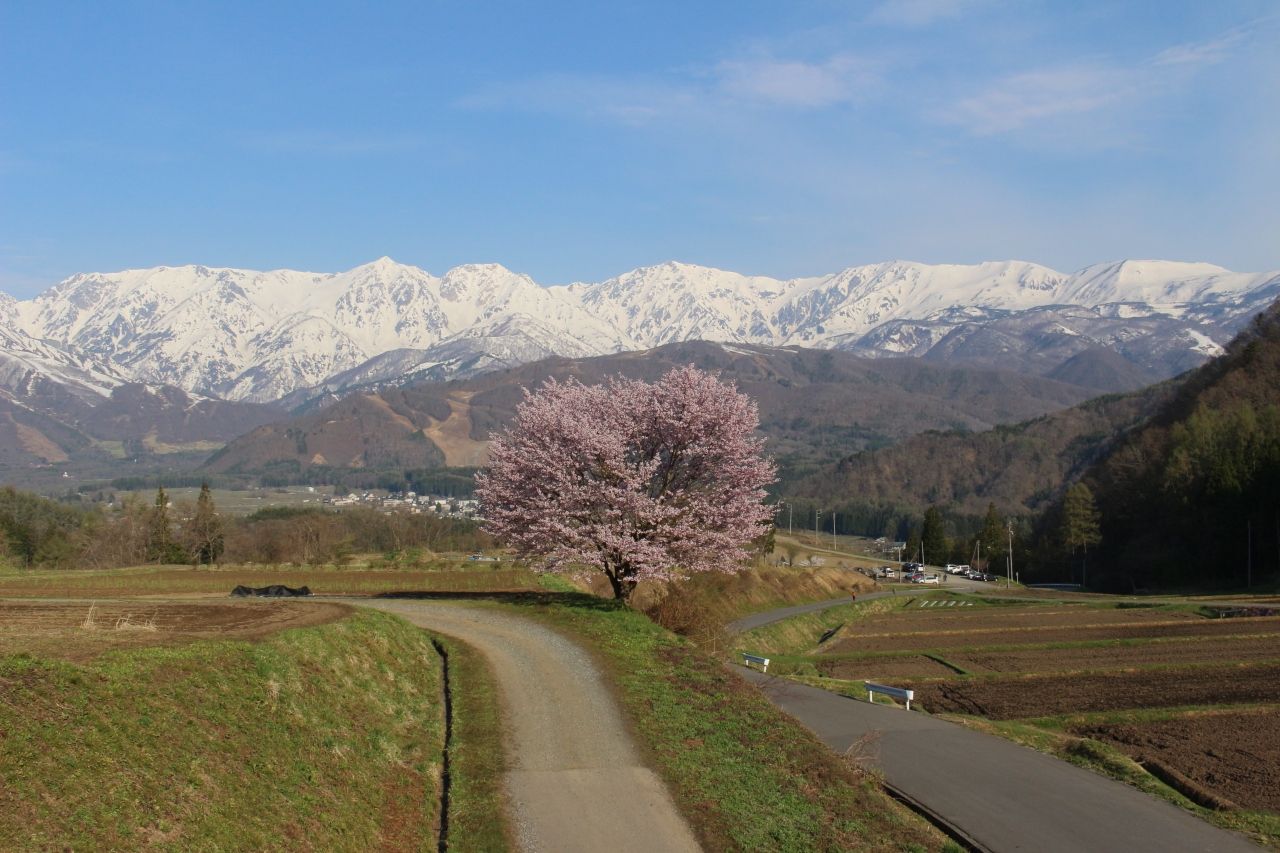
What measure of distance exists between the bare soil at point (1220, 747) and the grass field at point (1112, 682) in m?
0.05

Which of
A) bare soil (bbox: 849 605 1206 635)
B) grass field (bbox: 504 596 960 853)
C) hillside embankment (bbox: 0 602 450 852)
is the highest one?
hillside embankment (bbox: 0 602 450 852)

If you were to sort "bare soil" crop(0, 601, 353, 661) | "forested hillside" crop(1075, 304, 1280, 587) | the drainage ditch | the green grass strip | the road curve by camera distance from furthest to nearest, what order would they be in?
"forested hillside" crop(1075, 304, 1280, 587)
the road curve
"bare soil" crop(0, 601, 353, 661)
the drainage ditch
the green grass strip

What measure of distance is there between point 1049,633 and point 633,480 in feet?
107

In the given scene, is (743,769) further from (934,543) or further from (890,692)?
(934,543)

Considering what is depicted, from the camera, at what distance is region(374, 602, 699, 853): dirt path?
12930mm

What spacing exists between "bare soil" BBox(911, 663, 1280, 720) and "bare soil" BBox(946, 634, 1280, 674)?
227 centimetres

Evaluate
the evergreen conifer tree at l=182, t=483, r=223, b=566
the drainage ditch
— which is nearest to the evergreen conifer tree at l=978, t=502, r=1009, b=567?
the evergreen conifer tree at l=182, t=483, r=223, b=566

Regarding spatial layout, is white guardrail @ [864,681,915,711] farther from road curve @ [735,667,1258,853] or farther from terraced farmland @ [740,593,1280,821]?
road curve @ [735,667,1258,853]

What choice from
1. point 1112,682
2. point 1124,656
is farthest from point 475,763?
point 1124,656

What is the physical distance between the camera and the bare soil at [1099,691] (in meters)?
28.4

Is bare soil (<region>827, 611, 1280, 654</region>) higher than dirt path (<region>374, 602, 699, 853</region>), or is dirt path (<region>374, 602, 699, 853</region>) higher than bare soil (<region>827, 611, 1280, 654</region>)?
dirt path (<region>374, 602, 699, 853</region>)

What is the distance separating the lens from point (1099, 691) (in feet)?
102

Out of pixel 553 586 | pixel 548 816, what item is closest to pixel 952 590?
pixel 553 586

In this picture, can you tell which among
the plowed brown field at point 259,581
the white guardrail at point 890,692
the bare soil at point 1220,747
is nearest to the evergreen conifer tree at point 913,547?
the plowed brown field at point 259,581
